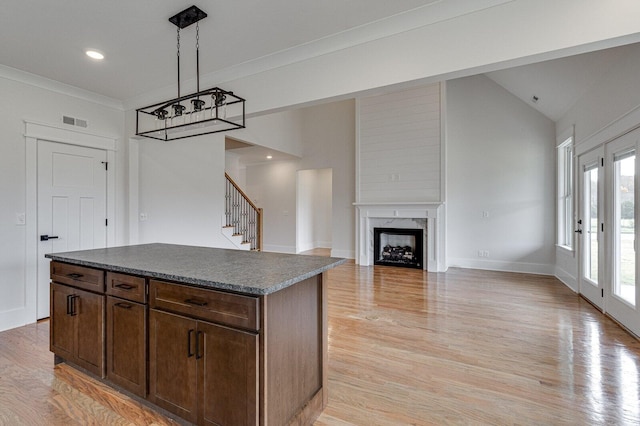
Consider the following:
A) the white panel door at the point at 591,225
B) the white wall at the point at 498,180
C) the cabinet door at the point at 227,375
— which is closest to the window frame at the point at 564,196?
the white wall at the point at 498,180

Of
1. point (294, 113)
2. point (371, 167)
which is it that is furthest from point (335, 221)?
point (294, 113)

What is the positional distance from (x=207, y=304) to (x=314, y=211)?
26.4 ft

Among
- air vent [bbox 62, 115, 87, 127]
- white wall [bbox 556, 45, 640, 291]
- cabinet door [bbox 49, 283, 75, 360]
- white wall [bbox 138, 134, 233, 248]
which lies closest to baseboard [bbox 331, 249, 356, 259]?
white wall [bbox 138, 134, 233, 248]

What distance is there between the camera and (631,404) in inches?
79.0

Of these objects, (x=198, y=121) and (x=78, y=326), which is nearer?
(x=78, y=326)

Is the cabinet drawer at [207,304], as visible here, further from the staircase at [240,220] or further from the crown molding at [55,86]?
the staircase at [240,220]

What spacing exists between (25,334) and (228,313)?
3.16 m

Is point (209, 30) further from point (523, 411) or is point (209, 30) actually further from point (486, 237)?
point (486, 237)

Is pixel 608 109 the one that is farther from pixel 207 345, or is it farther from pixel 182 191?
pixel 182 191

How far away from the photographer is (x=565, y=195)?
545cm

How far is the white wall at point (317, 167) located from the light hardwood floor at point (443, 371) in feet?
12.3

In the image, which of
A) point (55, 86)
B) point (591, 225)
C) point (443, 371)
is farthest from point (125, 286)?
point (591, 225)

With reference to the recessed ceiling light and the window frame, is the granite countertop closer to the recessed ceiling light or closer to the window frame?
the recessed ceiling light

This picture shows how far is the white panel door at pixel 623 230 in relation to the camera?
3.03m
